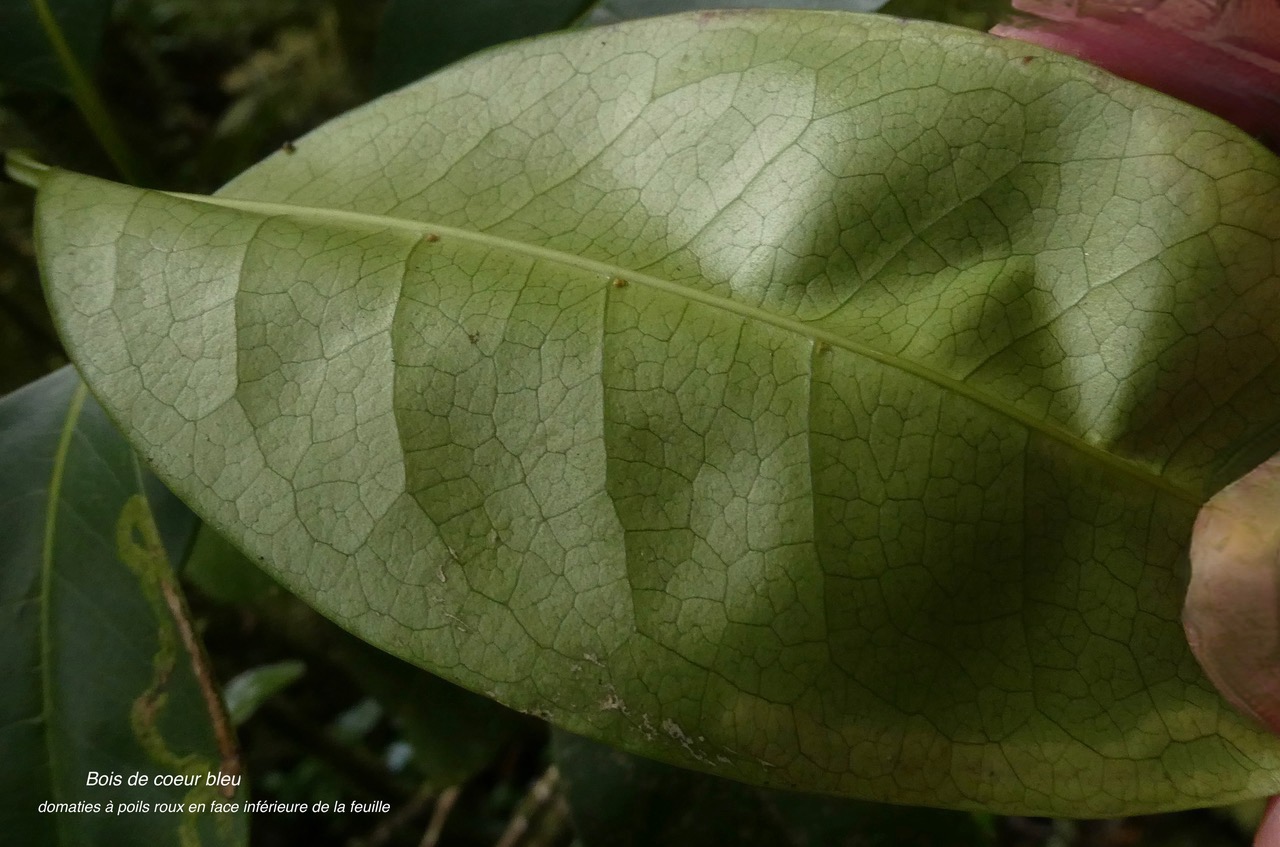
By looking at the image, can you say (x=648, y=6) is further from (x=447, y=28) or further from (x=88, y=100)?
(x=88, y=100)

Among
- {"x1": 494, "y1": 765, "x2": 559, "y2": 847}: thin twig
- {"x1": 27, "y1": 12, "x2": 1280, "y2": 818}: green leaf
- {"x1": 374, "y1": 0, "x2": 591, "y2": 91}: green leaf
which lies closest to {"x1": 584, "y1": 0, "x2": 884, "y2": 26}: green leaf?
{"x1": 374, "y1": 0, "x2": 591, "y2": 91}: green leaf

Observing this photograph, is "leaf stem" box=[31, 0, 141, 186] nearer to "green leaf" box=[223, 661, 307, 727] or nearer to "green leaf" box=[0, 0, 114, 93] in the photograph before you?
"green leaf" box=[0, 0, 114, 93]

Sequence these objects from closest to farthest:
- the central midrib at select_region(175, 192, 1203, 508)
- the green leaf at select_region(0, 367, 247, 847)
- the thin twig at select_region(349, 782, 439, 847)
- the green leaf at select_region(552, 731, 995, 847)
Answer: the central midrib at select_region(175, 192, 1203, 508)
the green leaf at select_region(0, 367, 247, 847)
the green leaf at select_region(552, 731, 995, 847)
the thin twig at select_region(349, 782, 439, 847)

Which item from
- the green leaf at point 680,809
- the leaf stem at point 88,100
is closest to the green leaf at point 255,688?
the green leaf at point 680,809

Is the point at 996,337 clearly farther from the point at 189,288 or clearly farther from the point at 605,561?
the point at 189,288

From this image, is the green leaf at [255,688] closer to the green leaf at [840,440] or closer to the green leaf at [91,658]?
the green leaf at [91,658]

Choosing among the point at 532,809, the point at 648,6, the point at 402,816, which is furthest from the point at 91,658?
the point at 402,816

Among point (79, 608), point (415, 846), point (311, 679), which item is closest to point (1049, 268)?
point (79, 608)
